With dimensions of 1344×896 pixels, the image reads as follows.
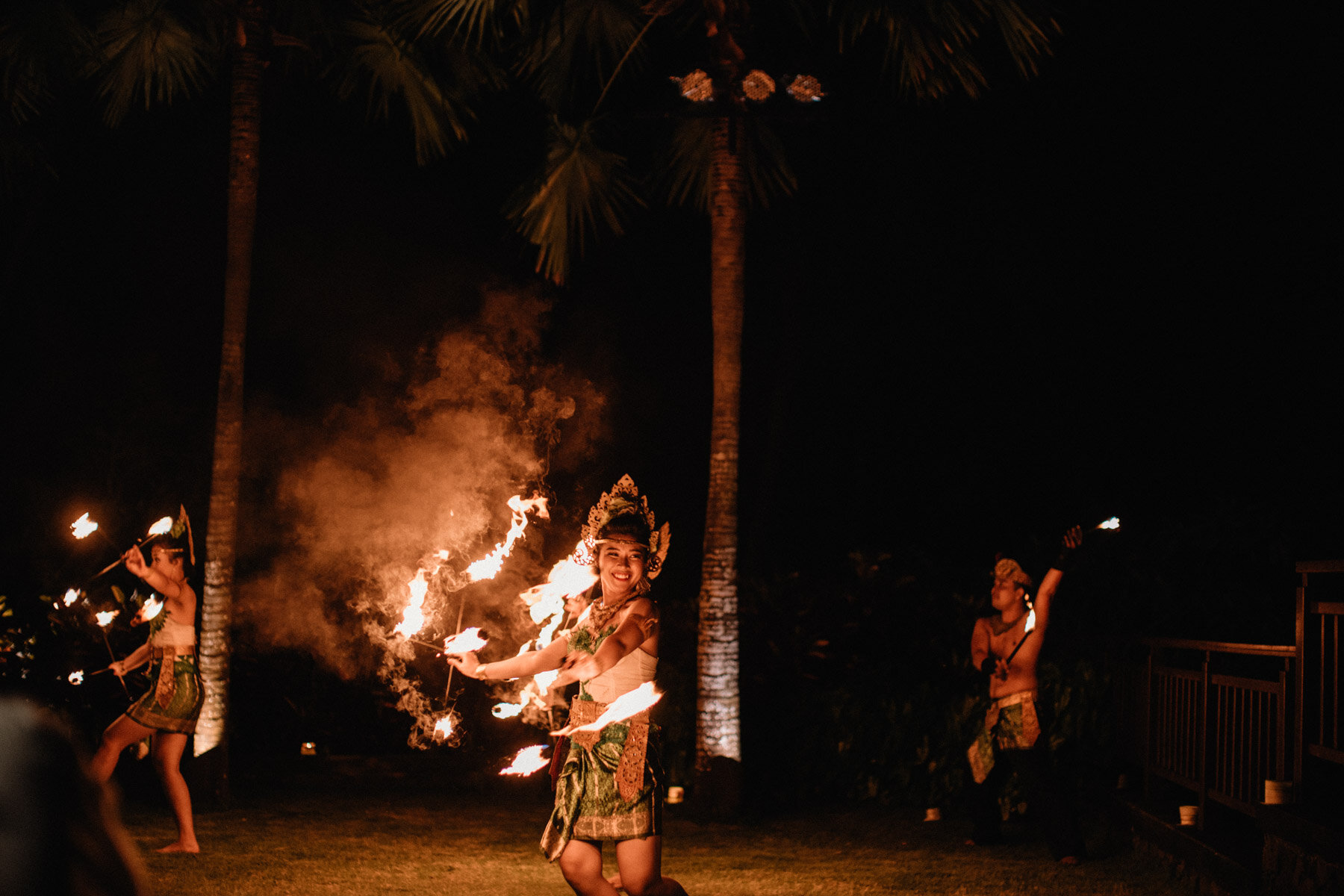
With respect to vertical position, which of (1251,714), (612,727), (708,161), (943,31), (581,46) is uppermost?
(581,46)

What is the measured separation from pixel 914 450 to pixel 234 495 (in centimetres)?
1058

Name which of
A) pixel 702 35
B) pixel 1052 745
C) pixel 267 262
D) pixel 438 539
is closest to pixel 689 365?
pixel 267 262

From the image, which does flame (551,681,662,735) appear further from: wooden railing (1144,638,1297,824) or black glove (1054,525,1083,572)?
wooden railing (1144,638,1297,824)

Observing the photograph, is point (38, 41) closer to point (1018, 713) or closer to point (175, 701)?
point (175, 701)

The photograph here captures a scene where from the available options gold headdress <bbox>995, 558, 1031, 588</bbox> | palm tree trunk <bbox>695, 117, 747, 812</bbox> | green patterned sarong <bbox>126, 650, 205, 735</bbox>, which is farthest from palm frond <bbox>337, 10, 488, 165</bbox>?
gold headdress <bbox>995, 558, 1031, 588</bbox>

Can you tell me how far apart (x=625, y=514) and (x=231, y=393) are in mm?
5696

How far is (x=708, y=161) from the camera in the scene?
33.0 ft

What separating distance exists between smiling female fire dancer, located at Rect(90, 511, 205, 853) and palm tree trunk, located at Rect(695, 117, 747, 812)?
11.8 feet

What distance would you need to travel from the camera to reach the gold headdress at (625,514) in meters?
5.07

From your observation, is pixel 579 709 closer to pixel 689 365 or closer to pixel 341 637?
pixel 341 637

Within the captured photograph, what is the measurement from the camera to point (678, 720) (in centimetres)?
982

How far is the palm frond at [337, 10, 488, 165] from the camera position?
9.89 m

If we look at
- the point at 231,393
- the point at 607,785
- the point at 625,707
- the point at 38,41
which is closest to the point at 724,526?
the point at 231,393

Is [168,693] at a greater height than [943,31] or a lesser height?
lesser
